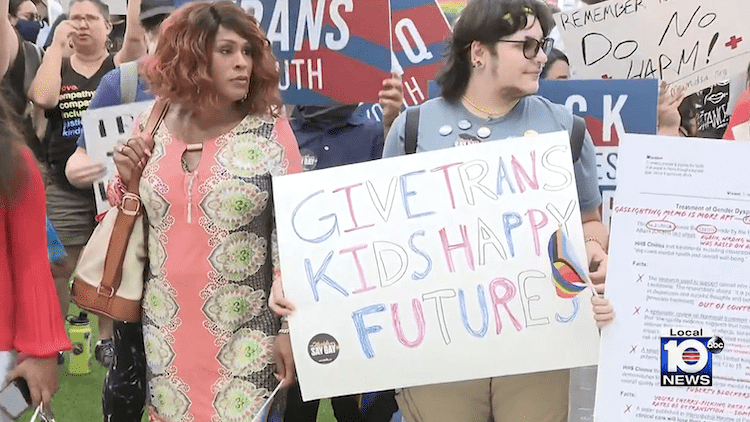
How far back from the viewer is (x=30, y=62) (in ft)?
19.7

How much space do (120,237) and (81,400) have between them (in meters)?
2.85

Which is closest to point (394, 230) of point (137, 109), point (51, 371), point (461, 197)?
point (461, 197)

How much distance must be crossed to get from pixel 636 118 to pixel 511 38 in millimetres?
770

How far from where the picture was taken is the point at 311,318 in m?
2.83

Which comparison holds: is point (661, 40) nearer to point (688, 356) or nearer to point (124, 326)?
point (688, 356)

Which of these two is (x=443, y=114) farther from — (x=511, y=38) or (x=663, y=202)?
(x=663, y=202)

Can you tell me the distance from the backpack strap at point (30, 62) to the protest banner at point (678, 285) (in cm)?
403

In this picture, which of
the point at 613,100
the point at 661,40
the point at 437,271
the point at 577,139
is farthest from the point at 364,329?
the point at 661,40

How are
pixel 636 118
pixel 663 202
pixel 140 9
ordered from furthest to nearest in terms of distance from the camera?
pixel 140 9, pixel 636 118, pixel 663 202

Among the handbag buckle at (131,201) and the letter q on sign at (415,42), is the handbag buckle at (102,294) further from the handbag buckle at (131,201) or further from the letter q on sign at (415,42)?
the letter q on sign at (415,42)

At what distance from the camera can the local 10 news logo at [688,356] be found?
8.79 feet

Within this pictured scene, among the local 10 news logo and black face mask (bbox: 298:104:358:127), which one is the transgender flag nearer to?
the local 10 news logo

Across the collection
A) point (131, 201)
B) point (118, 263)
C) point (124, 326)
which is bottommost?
point (124, 326)

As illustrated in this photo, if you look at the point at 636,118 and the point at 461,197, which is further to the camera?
the point at 636,118
